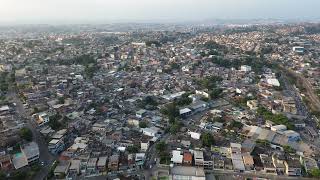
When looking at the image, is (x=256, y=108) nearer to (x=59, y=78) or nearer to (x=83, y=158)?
(x=83, y=158)

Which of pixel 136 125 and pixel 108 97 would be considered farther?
pixel 108 97

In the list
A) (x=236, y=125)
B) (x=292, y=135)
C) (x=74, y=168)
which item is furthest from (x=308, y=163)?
(x=74, y=168)

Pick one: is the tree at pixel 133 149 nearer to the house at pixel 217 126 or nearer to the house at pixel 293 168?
the house at pixel 217 126

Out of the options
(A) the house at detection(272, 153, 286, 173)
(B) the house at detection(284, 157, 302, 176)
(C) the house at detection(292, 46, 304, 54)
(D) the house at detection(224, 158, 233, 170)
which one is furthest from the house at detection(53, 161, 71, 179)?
(C) the house at detection(292, 46, 304, 54)

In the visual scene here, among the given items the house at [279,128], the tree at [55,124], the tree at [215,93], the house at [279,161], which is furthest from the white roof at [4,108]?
the house at [279,128]

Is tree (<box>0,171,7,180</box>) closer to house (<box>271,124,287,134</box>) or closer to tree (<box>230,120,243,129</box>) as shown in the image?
tree (<box>230,120,243,129</box>)

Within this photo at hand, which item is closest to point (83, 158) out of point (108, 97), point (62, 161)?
point (62, 161)
